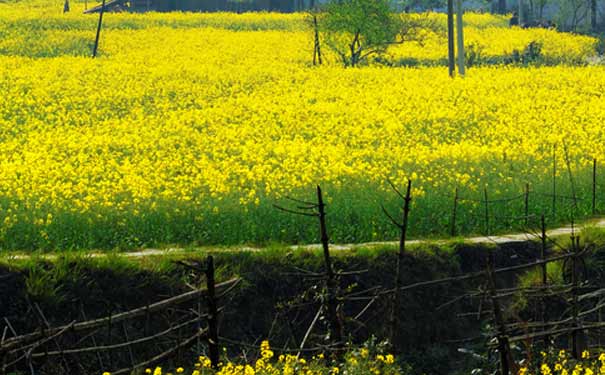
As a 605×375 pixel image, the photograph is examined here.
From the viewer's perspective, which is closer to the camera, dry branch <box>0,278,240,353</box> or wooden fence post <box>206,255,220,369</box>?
dry branch <box>0,278,240,353</box>

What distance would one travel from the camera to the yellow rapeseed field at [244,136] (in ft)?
71.1

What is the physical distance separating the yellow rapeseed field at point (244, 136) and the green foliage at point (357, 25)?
1385 millimetres

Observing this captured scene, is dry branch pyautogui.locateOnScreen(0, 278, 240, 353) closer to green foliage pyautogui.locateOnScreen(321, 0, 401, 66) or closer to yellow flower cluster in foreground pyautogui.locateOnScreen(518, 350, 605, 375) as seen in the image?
yellow flower cluster in foreground pyautogui.locateOnScreen(518, 350, 605, 375)

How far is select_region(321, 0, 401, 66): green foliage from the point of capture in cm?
5106

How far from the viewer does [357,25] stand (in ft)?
167

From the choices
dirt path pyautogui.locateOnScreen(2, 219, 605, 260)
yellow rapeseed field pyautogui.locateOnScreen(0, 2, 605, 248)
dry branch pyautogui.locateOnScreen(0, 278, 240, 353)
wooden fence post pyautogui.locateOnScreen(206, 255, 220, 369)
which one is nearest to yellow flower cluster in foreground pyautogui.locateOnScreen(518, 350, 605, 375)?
wooden fence post pyautogui.locateOnScreen(206, 255, 220, 369)

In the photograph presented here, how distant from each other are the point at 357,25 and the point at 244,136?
20.5 meters

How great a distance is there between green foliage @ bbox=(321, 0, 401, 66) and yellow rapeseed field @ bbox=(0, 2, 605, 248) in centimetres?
138

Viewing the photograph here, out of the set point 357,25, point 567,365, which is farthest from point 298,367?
point 357,25

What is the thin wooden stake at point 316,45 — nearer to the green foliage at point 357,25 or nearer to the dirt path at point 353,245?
the green foliage at point 357,25

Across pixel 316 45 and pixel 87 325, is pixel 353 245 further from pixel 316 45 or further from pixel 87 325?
pixel 316 45

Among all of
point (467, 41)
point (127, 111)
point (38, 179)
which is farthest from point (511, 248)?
point (467, 41)

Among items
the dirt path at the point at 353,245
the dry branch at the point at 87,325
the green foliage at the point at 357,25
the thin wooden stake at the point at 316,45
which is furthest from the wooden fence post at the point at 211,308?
the thin wooden stake at the point at 316,45

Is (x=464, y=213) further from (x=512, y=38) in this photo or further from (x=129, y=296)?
(x=512, y=38)
